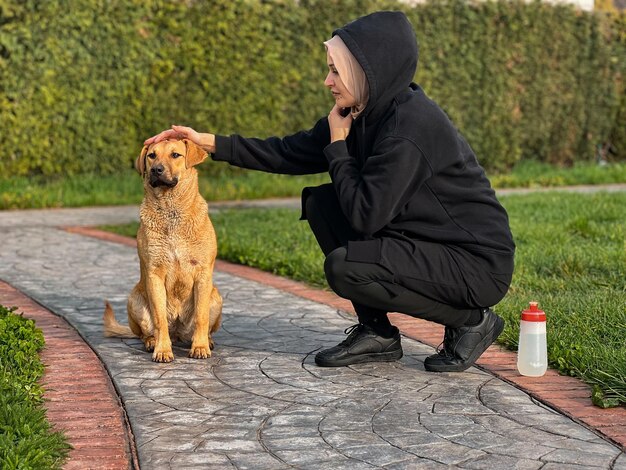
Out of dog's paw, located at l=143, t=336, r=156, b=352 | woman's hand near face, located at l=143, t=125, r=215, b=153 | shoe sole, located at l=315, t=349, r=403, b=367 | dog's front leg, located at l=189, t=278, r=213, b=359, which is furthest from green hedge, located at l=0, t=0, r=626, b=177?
shoe sole, located at l=315, t=349, r=403, b=367

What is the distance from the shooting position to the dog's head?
227 inches

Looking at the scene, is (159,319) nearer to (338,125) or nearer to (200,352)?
(200,352)

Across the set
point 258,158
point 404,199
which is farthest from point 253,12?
point 404,199

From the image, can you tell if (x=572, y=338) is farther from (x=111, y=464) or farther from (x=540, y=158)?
(x=540, y=158)

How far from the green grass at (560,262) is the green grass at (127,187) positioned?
1825mm

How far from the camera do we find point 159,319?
5871 millimetres

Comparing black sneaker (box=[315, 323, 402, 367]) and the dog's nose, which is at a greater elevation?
the dog's nose

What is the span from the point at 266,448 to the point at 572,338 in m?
2.18

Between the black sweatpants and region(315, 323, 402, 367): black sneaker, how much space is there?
0.72 ft

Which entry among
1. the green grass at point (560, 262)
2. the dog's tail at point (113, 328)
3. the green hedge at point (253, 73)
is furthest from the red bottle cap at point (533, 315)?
the green hedge at point (253, 73)

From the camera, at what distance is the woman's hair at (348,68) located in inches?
212

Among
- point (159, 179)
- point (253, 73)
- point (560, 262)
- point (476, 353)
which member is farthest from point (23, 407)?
point (253, 73)

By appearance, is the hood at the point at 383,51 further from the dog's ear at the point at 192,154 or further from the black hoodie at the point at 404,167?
the dog's ear at the point at 192,154

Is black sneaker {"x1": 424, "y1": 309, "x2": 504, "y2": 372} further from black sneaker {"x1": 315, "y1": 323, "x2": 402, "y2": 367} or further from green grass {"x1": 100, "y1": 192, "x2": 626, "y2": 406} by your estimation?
green grass {"x1": 100, "y1": 192, "x2": 626, "y2": 406}
